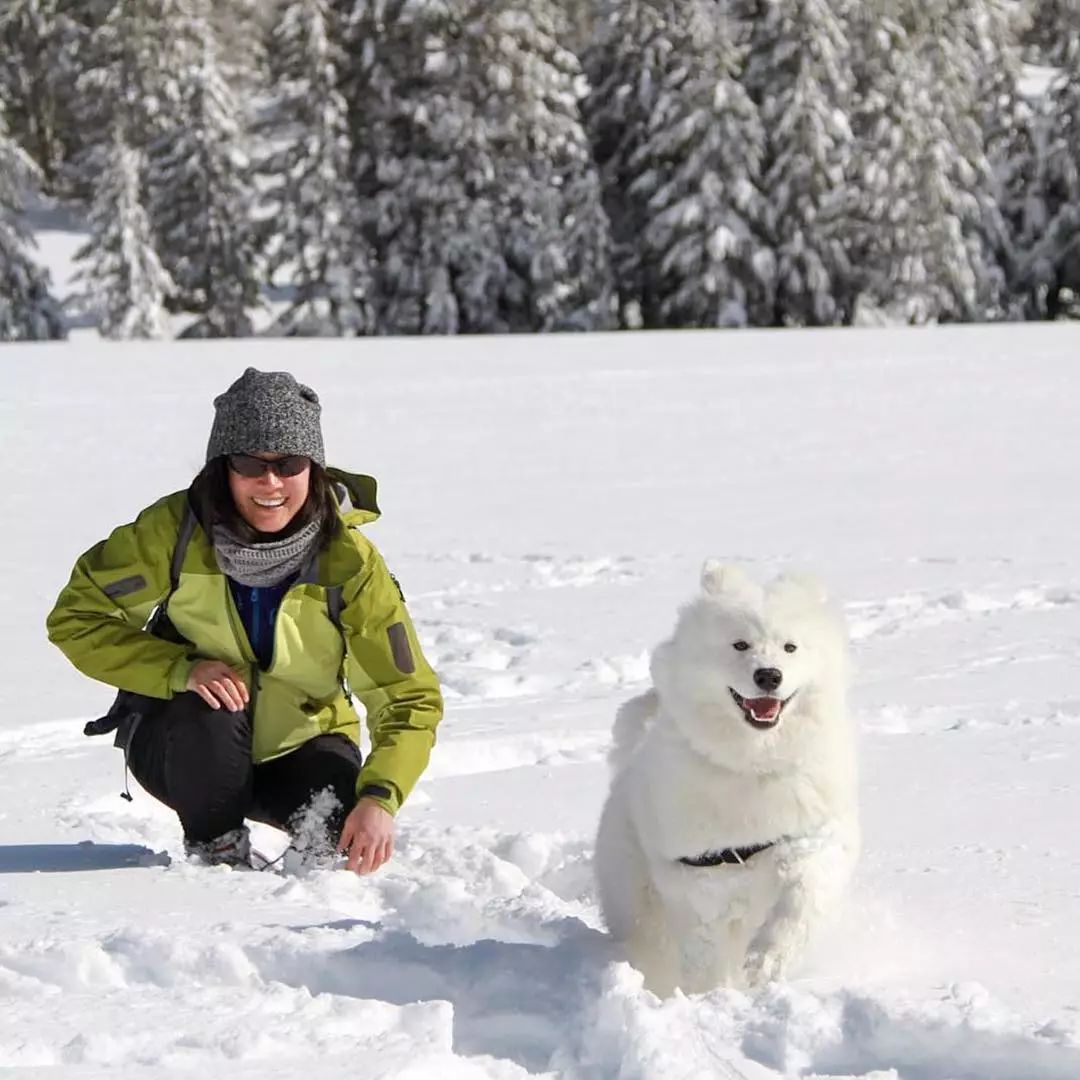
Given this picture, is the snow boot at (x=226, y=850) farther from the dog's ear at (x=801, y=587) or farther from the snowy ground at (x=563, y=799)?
the dog's ear at (x=801, y=587)

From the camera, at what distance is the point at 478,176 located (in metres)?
32.0

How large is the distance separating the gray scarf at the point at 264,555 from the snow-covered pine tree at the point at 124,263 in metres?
29.7

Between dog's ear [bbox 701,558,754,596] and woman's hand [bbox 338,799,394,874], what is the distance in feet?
2.97

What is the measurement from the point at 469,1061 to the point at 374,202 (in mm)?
31432

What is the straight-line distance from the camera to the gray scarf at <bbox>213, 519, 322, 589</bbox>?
3477mm

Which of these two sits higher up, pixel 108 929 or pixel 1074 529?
pixel 108 929

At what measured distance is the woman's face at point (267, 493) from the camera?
11.3 feet

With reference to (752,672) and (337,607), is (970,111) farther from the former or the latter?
(752,672)

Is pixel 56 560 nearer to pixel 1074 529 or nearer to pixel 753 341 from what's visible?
pixel 1074 529

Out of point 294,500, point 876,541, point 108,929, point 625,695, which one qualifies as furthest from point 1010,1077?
point 876,541

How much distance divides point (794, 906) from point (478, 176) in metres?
30.3

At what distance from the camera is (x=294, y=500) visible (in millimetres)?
3510

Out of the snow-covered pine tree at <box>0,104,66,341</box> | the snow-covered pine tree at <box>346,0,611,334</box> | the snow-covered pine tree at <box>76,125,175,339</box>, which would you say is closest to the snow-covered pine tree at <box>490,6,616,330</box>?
the snow-covered pine tree at <box>346,0,611,334</box>

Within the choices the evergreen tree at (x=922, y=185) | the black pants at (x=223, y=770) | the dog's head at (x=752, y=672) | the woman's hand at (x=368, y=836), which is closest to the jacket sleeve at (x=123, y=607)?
the black pants at (x=223, y=770)
